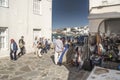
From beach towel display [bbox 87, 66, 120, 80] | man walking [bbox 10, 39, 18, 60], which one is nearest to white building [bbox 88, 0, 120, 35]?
man walking [bbox 10, 39, 18, 60]

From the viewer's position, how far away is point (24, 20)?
13281mm

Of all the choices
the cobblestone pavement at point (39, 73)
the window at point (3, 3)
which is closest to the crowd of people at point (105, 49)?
the cobblestone pavement at point (39, 73)

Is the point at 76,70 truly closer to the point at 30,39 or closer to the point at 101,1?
the point at 101,1

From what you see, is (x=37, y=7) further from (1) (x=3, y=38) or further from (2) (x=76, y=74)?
(2) (x=76, y=74)

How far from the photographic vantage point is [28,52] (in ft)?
46.9

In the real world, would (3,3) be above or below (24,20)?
above

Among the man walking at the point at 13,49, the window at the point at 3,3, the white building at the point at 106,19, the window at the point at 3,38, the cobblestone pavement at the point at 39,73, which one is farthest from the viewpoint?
the window at the point at 3,38

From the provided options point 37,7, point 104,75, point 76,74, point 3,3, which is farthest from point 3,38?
point 104,75

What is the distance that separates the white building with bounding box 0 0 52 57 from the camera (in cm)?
1171

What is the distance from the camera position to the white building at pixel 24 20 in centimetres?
1171

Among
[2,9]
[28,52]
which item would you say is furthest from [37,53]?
[2,9]

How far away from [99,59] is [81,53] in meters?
1.13

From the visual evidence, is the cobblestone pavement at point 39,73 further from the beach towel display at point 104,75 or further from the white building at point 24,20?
the beach towel display at point 104,75

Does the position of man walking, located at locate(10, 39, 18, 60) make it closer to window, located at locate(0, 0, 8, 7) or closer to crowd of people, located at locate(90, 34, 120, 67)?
window, located at locate(0, 0, 8, 7)
